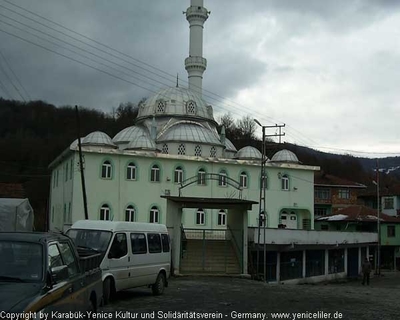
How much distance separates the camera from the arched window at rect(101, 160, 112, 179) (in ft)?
129

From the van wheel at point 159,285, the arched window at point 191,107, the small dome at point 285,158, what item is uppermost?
the arched window at point 191,107

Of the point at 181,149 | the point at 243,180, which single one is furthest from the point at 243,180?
the point at 181,149

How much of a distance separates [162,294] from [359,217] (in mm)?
42929

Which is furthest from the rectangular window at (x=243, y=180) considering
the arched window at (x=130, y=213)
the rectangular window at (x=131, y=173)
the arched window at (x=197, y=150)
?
the arched window at (x=130, y=213)

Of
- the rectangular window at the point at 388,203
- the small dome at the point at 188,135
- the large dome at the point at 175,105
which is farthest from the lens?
the rectangular window at the point at 388,203

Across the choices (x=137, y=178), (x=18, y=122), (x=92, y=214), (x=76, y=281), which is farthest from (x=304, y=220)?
(x=76, y=281)

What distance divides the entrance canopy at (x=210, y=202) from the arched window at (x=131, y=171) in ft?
55.2

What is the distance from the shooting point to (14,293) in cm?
562

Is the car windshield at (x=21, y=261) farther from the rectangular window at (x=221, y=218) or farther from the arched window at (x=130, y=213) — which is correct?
the rectangular window at (x=221, y=218)

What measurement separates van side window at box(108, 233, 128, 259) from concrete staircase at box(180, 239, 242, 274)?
9942 millimetres

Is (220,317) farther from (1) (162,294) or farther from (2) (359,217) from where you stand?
(2) (359,217)

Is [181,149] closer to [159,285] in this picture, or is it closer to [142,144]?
[142,144]

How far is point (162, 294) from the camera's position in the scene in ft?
47.7

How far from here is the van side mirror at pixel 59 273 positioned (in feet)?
20.5
